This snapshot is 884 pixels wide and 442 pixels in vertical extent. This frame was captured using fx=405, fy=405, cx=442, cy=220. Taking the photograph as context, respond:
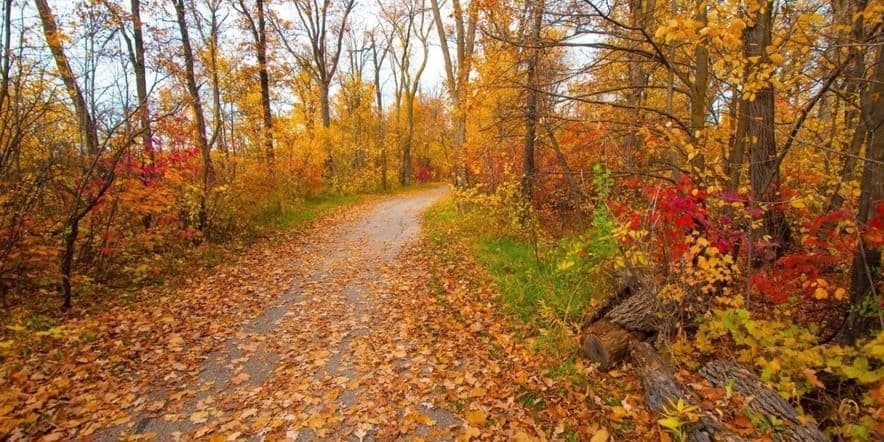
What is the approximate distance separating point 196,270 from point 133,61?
4.88 m

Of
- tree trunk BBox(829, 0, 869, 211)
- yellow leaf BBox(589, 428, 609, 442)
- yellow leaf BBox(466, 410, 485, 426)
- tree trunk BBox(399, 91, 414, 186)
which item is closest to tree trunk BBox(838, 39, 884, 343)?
tree trunk BBox(829, 0, 869, 211)

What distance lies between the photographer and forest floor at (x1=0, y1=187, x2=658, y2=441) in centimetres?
360

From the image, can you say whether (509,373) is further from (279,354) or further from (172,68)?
(172,68)

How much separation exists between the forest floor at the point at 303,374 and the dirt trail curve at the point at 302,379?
0.05 ft

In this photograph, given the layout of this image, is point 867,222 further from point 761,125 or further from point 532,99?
point 532,99

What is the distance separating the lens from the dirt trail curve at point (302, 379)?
363 centimetres

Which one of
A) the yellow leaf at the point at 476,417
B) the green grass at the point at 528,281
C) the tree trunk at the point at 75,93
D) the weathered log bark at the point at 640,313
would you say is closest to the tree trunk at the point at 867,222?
the weathered log bark at the point at 640,313

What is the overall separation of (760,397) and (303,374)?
166 inches

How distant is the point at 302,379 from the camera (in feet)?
14.3

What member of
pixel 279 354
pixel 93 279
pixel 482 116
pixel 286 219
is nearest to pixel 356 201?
pixel 286 219

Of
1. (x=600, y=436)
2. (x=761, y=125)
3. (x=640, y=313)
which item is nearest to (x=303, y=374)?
(x=600, y=436)

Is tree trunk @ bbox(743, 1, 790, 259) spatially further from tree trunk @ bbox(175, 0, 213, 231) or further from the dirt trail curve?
tree trunk @ bbox(175, 0, 213, 231)

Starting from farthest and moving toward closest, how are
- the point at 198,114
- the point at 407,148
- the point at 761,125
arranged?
the point at 407,148, the point at 198,114, the point at 761,125

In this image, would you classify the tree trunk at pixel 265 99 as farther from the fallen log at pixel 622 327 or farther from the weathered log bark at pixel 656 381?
the weathered log bark at pixel 656 381
